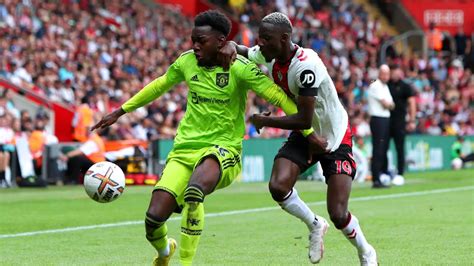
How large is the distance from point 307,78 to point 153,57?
22627 millimetres

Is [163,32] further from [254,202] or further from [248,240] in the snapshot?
[248,240]

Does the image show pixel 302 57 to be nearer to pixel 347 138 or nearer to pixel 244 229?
pixel 347 138

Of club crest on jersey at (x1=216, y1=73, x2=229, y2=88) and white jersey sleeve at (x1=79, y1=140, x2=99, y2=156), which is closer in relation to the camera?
club crest on jersey at (x1=216, y1=73, x2=229, y2=88)

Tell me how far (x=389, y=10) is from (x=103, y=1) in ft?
64.2

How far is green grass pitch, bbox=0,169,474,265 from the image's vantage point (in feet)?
36.3

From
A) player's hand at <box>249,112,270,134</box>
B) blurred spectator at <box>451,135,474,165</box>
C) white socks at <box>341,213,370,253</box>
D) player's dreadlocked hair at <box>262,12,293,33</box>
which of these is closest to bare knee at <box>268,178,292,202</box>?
white socks at <box>341,213,370,253</box>

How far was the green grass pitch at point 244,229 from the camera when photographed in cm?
1107

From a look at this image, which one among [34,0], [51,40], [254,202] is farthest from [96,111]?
[254,202]

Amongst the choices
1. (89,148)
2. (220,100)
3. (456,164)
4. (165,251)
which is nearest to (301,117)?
(220,100)

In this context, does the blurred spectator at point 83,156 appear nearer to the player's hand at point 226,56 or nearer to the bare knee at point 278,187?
the bare knee at point 278,187

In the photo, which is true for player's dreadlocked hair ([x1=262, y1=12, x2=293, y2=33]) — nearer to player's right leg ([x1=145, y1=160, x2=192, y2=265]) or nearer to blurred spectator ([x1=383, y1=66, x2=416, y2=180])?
player's right leg ([x1=145, y1=160, x2=192, y2=265])

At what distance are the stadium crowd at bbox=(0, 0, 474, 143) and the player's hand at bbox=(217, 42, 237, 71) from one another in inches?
561

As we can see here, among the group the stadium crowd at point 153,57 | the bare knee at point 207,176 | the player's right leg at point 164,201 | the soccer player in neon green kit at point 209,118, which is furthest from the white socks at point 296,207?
the stadium crowd at point 153,57

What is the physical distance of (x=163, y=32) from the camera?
1380 inches
